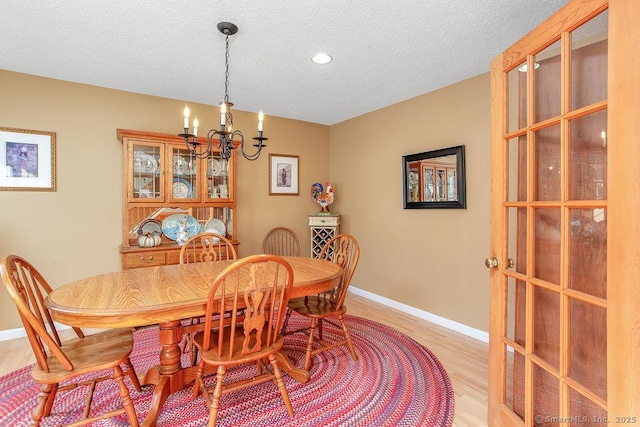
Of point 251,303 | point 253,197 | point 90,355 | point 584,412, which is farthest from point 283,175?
point 584,412

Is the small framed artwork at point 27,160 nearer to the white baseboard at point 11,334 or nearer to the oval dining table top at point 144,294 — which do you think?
the white baseboard at point 11,334

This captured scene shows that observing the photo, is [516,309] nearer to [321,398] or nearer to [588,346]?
[588,346]

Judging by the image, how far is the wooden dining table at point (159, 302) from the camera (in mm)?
1421

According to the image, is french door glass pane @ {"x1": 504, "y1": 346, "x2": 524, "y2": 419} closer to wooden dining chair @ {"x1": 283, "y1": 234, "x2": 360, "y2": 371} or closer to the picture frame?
wooden dining chair @ {"x1": 283, "y1": 234, "x2": 360, "y2": 371}

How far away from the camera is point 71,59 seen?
252 centimetres

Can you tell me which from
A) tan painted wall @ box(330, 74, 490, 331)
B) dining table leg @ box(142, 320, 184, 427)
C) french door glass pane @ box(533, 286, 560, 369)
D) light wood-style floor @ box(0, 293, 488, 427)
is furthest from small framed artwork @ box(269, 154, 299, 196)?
french door glass pane @ box(533, 286, 560, 369)

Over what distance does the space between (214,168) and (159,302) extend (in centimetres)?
225

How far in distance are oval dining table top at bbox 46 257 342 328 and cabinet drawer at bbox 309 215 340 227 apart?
1.94 meters

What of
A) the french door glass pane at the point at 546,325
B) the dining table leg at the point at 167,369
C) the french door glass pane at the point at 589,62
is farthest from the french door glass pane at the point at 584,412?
the dining table leg at the point at 167,369

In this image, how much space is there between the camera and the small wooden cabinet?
4230 mm

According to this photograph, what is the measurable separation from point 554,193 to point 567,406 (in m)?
0.86

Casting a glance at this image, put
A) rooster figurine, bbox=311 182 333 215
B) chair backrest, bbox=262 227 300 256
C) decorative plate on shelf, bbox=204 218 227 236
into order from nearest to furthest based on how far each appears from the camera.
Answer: decorative plate on shelf, bbox=204 218 227 236, chair backrest, bbox=262 227 300 256, rooster figurine, bbox=311 182 333 215

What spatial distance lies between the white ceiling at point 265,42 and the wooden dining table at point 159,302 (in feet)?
5.43

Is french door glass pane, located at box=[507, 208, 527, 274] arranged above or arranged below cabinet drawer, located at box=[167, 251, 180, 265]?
above
